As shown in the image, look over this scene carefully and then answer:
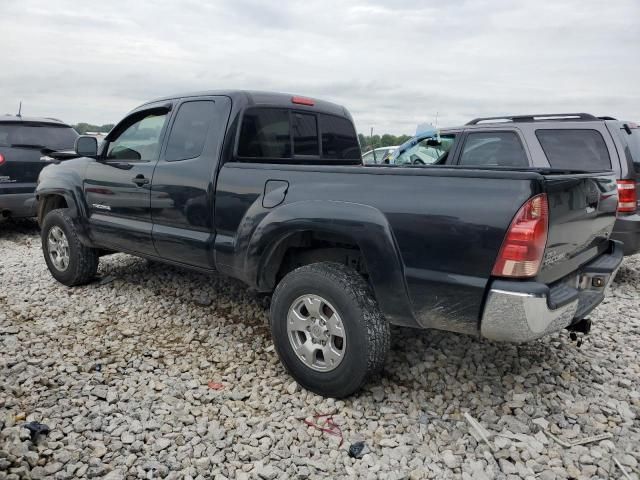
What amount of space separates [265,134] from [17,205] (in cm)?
548

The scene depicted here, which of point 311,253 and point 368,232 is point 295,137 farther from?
point 368,232

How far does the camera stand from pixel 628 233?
4883mm

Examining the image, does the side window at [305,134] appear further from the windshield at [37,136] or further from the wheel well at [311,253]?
the windshield at [37,136]

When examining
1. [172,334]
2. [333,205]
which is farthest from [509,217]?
[172,334]

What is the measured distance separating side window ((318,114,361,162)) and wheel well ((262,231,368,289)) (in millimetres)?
1298

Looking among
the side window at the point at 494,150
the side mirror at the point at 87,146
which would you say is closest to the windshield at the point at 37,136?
the side mirror at the point at 87,146

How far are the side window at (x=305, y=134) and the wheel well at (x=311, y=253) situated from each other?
3.43 ft

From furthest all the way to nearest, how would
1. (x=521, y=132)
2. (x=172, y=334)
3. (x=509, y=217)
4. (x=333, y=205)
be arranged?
1. (x=521, y=132)
2. (x=172, y=334)
3. (x=333, y=205)
4. (x=509, y=217)

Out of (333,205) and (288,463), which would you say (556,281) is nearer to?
(333,205)

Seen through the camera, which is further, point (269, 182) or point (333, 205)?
point (269, 182)

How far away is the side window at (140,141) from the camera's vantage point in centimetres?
416

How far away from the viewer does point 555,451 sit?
2.60m

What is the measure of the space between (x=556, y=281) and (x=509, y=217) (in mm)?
605

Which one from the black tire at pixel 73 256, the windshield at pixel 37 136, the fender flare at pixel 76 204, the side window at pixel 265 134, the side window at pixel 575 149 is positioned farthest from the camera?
the windshield at pixel 37 136
